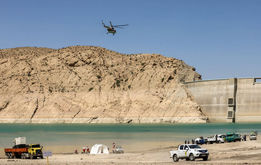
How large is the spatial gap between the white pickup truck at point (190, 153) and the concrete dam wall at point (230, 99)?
9486 centimetres

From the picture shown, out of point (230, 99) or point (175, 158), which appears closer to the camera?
point (175, 158)

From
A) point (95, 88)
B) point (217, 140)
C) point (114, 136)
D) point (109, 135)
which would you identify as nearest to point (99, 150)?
point (217, 140)

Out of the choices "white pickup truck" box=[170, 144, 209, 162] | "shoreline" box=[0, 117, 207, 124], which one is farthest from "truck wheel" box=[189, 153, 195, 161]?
"shoreline" box=[0, 117, 207, 124]

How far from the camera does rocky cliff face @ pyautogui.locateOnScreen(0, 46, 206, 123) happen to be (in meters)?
154

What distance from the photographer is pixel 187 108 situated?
14888cm

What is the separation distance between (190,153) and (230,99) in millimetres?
102742

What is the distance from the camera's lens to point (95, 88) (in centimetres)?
16525

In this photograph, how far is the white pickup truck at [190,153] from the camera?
36.0 meters

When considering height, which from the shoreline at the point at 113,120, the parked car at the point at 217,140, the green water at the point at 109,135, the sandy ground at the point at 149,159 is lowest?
the sandy ground at the point at 149,159

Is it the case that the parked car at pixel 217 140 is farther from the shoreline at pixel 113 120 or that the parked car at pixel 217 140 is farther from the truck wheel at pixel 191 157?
the shoreline at pixel 113 120

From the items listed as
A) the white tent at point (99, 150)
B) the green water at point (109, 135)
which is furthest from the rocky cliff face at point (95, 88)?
the white tent at point (99, 150)

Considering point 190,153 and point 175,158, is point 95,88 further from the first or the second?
point 190,153

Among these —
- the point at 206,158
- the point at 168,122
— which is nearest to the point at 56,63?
the point at 168,122

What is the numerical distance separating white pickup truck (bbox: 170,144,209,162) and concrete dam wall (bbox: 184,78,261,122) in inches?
3735
